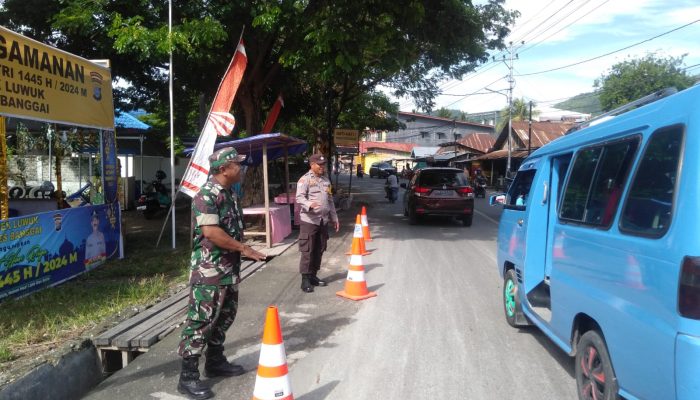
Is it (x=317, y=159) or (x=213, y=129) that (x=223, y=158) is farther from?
(x=213, y=129)

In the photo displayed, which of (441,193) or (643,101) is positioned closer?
(643,101)

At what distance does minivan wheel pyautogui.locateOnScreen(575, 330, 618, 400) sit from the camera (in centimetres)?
291

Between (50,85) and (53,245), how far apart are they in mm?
2198

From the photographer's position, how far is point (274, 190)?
1980 cm

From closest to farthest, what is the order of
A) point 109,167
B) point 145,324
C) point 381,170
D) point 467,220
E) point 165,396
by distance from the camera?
1. point 165,396
2. point 145,324
3. point 109,167
4. point 467,220
5. point 381,170

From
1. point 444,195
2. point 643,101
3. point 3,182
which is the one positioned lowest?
point 444,195

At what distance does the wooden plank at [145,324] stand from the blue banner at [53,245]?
→ 196 cm

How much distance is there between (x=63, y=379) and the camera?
4.17 m

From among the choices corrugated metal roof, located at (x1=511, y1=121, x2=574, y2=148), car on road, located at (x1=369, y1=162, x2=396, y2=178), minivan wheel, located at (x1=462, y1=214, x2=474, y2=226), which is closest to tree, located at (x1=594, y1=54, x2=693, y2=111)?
Result: corrugated metal roof, located at (x1=511, y1=121, x2=574, y2=148)

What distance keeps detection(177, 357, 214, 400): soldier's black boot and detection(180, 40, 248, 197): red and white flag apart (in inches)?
218

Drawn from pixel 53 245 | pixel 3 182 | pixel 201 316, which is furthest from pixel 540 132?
pixel 201 316

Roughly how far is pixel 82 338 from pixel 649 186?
4744 millimetres

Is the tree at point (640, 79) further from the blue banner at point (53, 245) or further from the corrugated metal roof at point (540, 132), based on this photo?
the blue banner at point (53, 245)

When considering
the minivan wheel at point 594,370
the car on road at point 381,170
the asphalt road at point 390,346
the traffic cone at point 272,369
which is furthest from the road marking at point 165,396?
the car on road at point 381,170
